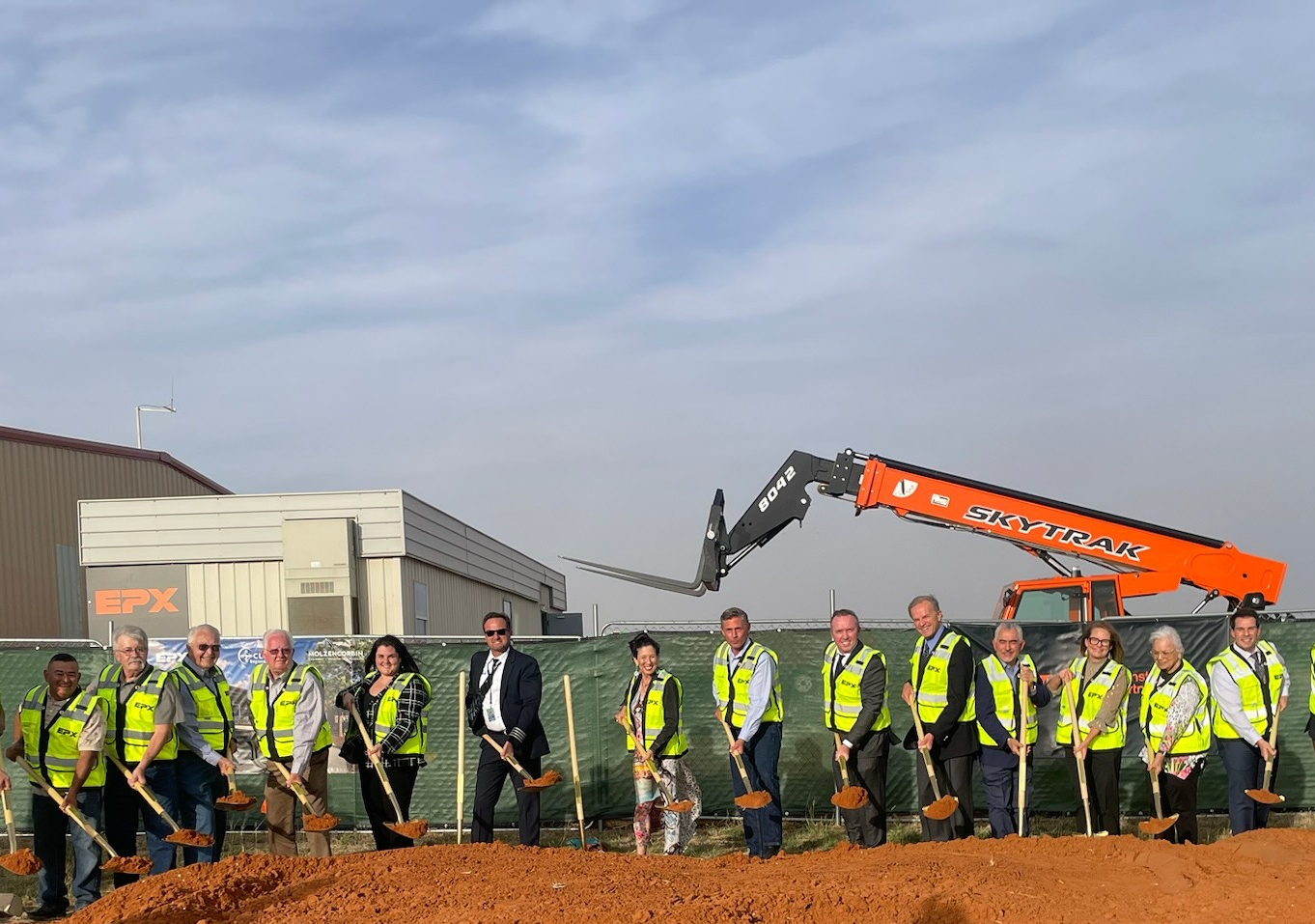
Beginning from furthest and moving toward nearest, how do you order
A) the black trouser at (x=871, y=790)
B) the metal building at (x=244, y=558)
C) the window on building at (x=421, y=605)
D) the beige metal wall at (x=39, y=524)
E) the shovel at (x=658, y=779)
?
the beige metal wall at (x=39, y=524) → the window on building at (x=421, y=605) → the metal building at (x=244, y=558) → the shovel at (x=658, y=779) → the black trouser at (x=871, y=790)

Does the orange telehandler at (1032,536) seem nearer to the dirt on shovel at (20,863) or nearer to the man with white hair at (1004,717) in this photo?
the man with white hair at (1004,717)

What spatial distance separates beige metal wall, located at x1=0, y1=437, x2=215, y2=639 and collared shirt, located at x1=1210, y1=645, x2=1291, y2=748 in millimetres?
19703

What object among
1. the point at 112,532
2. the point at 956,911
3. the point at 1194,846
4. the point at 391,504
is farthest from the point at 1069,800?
the point at 112,532

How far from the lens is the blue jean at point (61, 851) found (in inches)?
336

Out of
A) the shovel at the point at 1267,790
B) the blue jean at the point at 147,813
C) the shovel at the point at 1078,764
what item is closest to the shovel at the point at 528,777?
the blue jean at the point at 147,813

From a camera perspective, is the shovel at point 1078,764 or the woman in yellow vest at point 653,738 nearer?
the shovel at point 1078,764

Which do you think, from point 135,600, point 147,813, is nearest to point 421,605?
point 135,600

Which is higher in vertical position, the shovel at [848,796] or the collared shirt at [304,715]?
the collared shirt at [304,715]

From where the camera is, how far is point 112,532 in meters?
18.0

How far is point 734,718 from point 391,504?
362 inches

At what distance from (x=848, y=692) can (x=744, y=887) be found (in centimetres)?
352

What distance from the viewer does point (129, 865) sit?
8133mm

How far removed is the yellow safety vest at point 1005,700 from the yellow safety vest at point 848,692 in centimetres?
71

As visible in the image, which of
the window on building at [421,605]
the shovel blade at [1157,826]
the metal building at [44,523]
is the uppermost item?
the metal building at [44,523]
